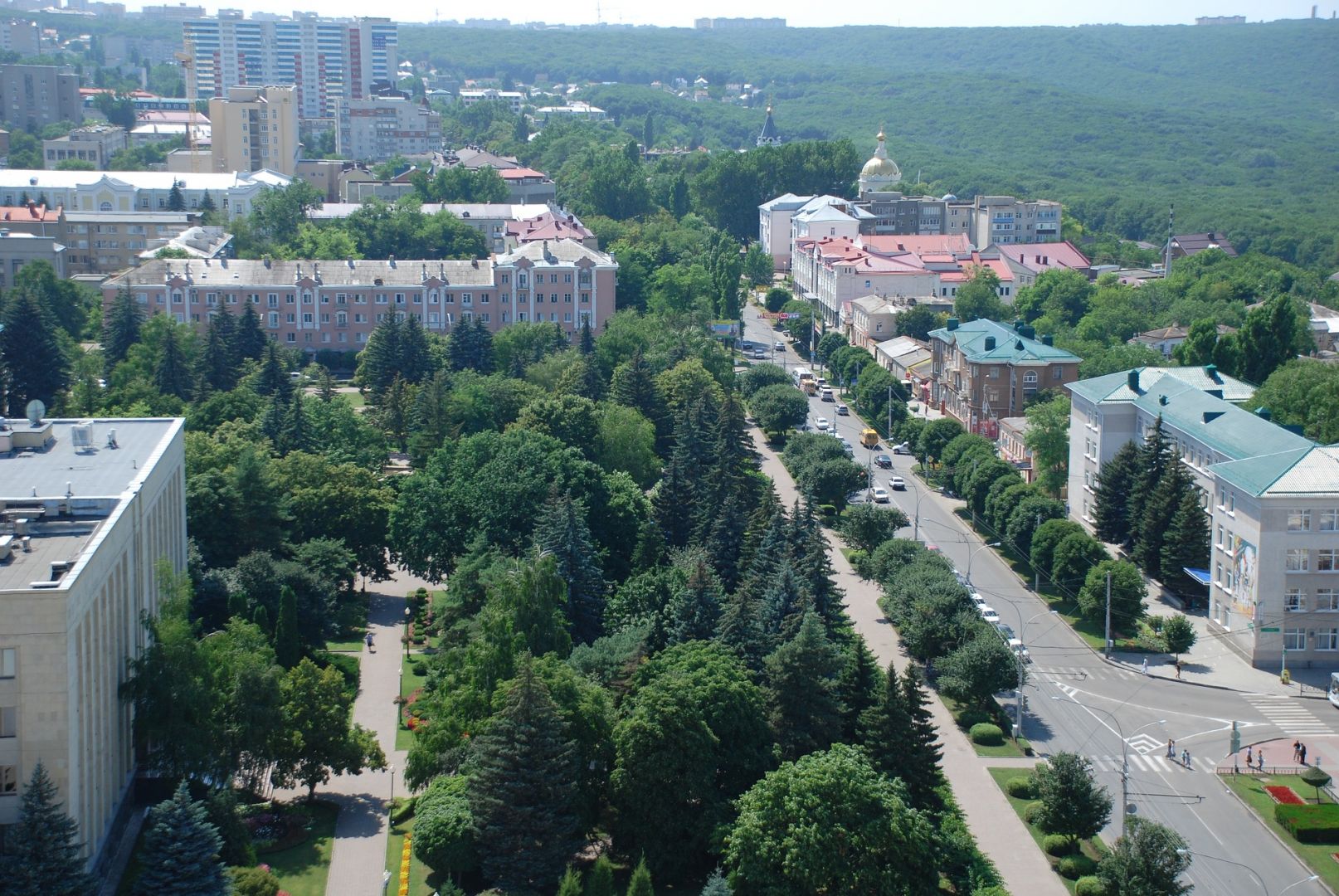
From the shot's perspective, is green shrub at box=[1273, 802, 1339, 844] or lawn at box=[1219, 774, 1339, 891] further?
green shrub at box=[1273, 802, 1339, 844]

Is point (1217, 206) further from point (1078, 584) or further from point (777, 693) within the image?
point (777, 693)

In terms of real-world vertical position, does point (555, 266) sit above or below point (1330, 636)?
above

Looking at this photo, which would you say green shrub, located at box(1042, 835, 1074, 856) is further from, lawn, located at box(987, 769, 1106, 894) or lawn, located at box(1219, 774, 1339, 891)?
lawn, located at box(1219, 774, 1339, 891)

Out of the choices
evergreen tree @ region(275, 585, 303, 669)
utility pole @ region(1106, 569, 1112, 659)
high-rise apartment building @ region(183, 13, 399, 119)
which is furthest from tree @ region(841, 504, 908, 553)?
high-rise apartment building @ region(183, 13, 399, 119)

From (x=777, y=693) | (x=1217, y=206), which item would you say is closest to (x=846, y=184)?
(x=1217, y=206)

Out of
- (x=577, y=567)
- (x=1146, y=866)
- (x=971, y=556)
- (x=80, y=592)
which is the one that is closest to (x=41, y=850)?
(x=80, y=592)

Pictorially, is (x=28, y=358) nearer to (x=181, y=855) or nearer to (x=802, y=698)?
(x=802, y=698)

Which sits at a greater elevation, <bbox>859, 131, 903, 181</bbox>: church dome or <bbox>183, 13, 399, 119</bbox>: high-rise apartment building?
<bbox>183, 13, 399, 119</bbox>: high-rise apartment building
